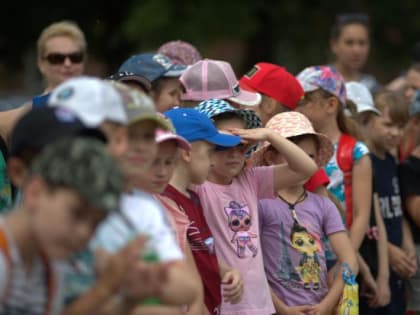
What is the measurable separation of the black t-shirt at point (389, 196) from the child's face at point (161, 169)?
3536 mm

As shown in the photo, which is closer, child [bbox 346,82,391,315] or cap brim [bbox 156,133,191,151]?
cap brim [bbox 156,133,191,151]

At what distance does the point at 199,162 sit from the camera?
5.74 meters

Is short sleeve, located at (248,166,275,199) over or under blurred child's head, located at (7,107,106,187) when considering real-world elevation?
under

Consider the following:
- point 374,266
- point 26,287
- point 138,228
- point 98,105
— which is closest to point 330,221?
point 374,266

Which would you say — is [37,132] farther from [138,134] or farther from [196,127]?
[196,127]

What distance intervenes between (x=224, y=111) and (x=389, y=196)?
99.5 inches

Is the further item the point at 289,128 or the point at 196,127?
the point at 289,128

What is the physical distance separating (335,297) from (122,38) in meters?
16.5

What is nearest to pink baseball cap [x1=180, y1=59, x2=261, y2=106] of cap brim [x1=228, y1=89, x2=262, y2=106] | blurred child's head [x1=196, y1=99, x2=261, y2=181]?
cap brim [x1=228, y1=89, x2=262, y2=106]

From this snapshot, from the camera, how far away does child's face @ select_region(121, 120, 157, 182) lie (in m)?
4.34

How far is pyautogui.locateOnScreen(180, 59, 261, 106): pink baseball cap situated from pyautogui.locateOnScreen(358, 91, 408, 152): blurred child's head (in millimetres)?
1704

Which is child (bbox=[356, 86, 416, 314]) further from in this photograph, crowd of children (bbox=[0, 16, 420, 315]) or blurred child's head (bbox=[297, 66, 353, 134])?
blurred child's head (bbox=[297, 66, 353, 134])

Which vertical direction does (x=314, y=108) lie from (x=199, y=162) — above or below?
above

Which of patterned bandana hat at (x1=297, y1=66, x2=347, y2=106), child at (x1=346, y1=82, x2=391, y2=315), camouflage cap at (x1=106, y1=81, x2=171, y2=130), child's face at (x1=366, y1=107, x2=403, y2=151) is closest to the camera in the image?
camouflage cap at (x1=106, y1=81, x2=171, y2=130)
